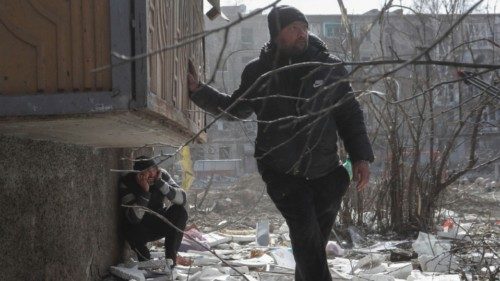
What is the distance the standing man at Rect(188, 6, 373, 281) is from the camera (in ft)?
13.7

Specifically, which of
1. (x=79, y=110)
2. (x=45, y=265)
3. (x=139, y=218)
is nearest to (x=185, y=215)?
(x=139, y=218)

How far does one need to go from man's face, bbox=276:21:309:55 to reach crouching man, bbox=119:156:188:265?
10.1 ft

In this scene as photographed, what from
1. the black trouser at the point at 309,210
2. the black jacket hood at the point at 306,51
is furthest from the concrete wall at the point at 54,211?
the black jacket hood at the point at 306,51

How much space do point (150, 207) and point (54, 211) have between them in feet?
8.41

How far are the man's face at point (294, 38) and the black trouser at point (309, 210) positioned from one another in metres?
0.73

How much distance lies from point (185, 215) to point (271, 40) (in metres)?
3.38

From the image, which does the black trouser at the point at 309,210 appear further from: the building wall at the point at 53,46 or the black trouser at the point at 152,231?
the black trouser at the point at 152,231

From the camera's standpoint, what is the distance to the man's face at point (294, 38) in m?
4.27

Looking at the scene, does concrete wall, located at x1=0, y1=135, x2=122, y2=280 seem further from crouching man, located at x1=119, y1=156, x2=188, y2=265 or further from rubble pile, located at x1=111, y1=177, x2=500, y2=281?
rubble pile, located at x1=111, y1=177, x2=500, y2=281

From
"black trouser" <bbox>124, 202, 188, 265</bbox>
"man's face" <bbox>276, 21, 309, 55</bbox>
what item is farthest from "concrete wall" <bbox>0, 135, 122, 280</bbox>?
"man's face" <bbox>276, 21, 309, 55</bbox>

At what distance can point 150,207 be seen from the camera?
731 centimetres

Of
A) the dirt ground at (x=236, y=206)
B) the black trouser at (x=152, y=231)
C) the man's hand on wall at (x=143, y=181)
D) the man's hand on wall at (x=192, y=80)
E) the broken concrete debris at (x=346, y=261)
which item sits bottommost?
the dirt ground at (x=236, y=206)

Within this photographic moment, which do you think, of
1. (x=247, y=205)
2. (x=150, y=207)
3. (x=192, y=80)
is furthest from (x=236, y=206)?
(x=192, y=80)

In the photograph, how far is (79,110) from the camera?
3135 mm
